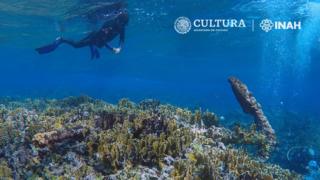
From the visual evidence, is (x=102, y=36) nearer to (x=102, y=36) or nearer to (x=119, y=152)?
(x=102, y=36)

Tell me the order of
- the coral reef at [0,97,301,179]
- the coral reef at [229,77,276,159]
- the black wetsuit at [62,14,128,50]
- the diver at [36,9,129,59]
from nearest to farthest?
the coral reef at [0,97,301,179], the coral reef at [229,77,276,159], the diver at [36,9,129,59], the black wetsuit at [62,14,128,50]

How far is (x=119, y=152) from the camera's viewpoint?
677 cm

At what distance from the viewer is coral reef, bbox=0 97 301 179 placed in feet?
21.2

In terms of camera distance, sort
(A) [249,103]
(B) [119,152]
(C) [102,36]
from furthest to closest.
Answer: (C) [102,36]
(A) [249,103]
(B) [119,152]

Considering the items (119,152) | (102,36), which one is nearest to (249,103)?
(119,152)

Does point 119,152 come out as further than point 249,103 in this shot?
No

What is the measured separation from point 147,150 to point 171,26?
28.3 meters

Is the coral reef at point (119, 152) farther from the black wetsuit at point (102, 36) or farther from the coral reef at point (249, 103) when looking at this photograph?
the black wetsuit at point (102, 36)

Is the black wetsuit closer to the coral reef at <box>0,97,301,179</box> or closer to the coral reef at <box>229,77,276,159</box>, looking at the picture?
the coral reef at <box>229,77,276,159</box>

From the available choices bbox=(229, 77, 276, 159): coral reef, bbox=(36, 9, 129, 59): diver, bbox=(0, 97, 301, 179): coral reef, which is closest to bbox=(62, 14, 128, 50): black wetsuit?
bbox=(36, 9, 129, 59): diver

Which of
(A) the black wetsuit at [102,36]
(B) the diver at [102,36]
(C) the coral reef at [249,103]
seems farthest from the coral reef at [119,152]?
(A) the black wetsuit at [102,36]

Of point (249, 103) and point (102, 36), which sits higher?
point (102, 36)

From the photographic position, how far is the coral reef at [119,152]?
6.45m

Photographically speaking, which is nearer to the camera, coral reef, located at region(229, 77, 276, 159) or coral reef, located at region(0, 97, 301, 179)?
coral reef, located at region(0, 97, 301, 179)
